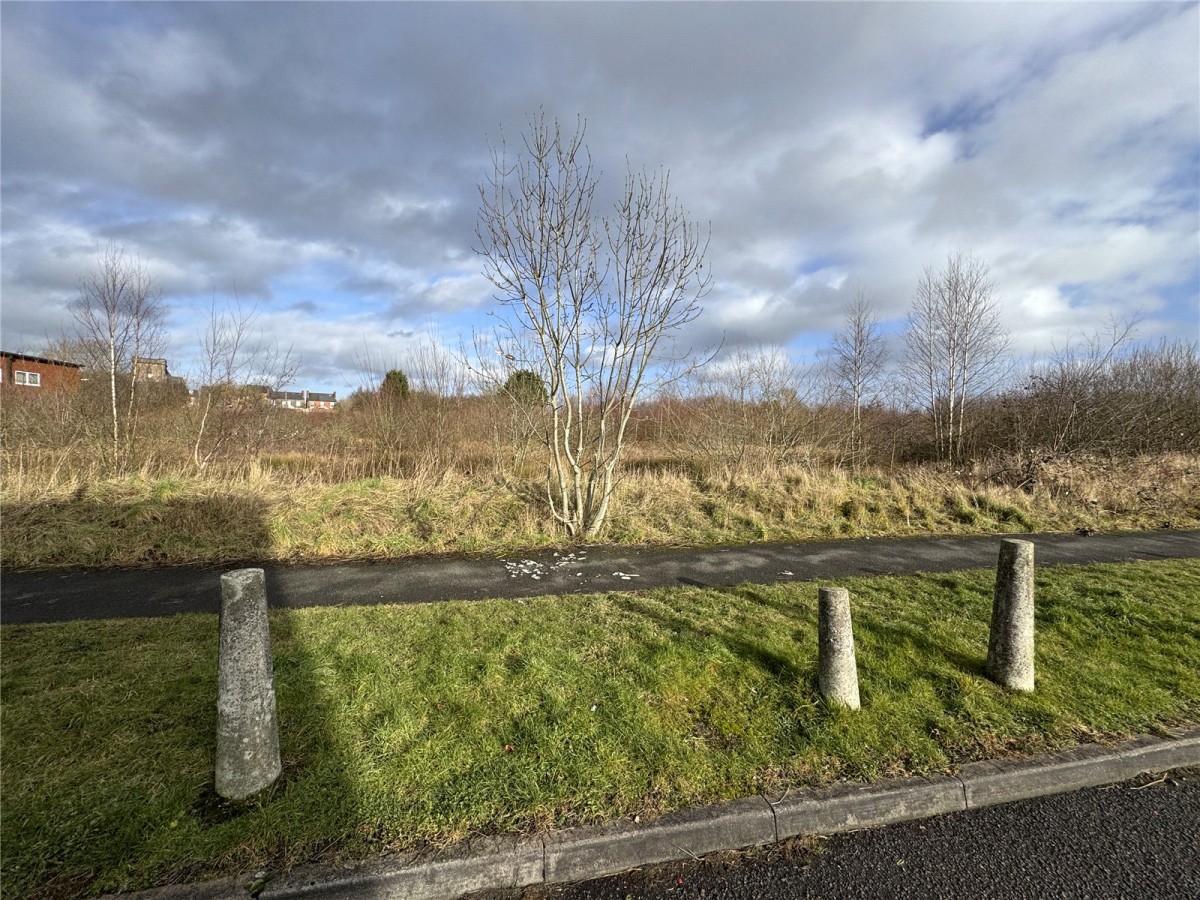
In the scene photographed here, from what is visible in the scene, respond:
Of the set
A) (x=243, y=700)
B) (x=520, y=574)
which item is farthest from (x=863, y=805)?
(x=520, y=574)

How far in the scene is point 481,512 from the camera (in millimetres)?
8961

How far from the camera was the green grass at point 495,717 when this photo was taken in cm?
229

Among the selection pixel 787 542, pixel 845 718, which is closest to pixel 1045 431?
pixel 787 542

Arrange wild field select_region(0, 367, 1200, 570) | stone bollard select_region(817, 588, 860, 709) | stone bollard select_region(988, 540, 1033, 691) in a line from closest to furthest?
1. stone bollard select_region(817, 588, 860, 709)
2. stone bollard select_region(988, 540, 1033, 691)
3. wild field select_region(0, 367, 1200, 570)

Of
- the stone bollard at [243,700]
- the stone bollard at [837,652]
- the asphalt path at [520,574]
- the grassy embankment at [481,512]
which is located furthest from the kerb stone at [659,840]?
the grassy embankment at [481,512]

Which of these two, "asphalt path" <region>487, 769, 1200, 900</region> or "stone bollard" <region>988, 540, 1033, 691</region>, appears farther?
"stone bollard" <region>988, 540, 1033, 691</region>

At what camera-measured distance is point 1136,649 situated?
13.5 feet

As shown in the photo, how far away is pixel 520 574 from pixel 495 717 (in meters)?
3.53

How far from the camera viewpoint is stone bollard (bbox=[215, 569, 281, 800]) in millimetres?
2463

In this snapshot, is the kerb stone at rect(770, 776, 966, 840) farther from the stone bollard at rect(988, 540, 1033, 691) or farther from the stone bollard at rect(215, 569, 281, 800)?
the stone bollard at rect(215, 569, 281, 800)

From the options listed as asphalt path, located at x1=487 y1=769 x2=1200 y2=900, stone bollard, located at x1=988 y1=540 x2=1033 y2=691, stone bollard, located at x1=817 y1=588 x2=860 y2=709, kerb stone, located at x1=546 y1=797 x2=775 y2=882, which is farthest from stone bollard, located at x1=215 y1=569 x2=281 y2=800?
stone bollard, located at x1=988 y1=540 x2=1033 y2=691

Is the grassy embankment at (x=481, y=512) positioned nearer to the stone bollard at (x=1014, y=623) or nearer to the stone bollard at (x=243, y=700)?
the stone bollard at (x=1014, y=623)

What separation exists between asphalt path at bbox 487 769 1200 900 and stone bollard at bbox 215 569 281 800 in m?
1.35

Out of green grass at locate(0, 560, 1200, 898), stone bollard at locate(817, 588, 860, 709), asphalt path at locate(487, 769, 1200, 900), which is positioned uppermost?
stone bollard at locate(817, 588, 860, 709)
